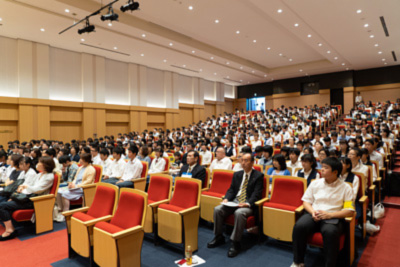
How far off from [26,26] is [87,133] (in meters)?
5.16

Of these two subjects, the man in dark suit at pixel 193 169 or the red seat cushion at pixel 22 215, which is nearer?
the red seat cushion at pixel 22 215

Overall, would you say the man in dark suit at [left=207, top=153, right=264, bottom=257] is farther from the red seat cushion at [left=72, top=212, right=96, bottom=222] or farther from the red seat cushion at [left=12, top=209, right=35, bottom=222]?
the red seat cushion at [left=12, top=209, right=35, bottom=222]

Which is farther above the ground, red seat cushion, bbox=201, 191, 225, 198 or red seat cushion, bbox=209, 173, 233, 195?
red seat cushion, bbox=209, 173, 233, 195

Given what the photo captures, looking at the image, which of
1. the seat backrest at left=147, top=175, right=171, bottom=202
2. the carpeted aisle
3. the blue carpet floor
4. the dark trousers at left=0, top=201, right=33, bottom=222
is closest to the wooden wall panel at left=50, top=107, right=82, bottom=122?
the dark trousers at left=0, top=201, right=33, bottom=222

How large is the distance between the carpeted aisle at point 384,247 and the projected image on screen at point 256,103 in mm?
18386

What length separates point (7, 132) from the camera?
10352 mm

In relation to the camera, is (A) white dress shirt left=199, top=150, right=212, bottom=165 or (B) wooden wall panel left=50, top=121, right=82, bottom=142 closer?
(A) white dress shirt left=199, top=150, right=212, bottom=165

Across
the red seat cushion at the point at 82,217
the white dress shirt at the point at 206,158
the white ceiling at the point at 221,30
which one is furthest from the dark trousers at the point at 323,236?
the white ceiling at the point at 221,30

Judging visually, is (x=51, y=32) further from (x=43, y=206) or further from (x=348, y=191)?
(x=348, y=191)

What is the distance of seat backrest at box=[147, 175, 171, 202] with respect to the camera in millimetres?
3397

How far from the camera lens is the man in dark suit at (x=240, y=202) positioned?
2.88m

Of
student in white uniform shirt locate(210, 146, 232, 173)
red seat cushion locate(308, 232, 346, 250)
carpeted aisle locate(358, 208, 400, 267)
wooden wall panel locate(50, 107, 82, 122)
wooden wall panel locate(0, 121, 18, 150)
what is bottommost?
carpeted aisle locate(358, 208, 400, 267)

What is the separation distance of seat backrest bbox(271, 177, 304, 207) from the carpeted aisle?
0.87 meters

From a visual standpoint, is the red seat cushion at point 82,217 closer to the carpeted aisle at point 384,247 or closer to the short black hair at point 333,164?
the short black hair at point 333,164
